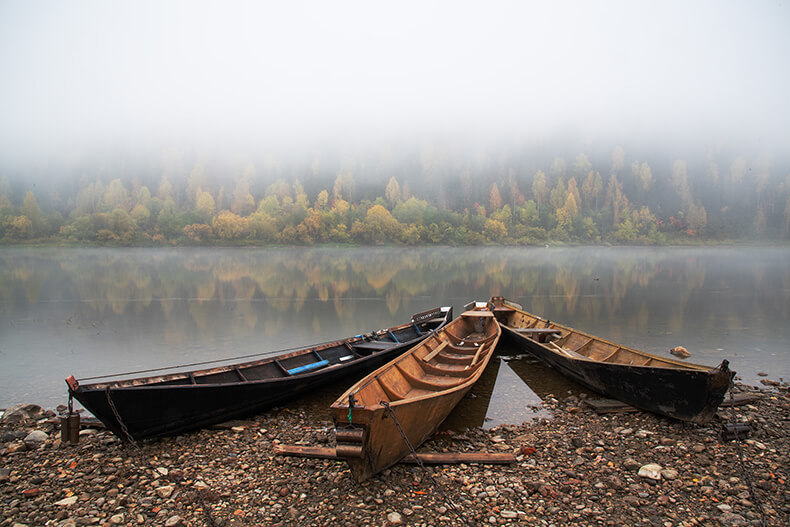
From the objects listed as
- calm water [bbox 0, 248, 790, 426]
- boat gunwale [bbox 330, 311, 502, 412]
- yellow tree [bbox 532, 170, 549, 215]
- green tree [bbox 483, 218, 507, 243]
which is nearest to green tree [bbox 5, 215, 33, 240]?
calm water [bbox 0, 248, 790, 426]

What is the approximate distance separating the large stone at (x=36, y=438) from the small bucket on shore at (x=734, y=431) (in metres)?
13.0

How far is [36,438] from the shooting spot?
8.53 m

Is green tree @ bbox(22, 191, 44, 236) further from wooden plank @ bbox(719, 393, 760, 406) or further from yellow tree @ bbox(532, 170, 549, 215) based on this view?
yellow tree @ bbox(532, 170, 549, 215)

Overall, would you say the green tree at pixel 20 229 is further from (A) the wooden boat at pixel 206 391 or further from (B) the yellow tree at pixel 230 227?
(A) the wooden boat at pixel 206 391

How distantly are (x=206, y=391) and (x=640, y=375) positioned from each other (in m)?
9.35

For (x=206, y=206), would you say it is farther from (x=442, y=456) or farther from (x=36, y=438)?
(x=442, y=456)

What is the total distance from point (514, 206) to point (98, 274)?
14699 centimetres

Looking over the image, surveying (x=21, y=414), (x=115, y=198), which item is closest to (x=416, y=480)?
(x=21, y=414)

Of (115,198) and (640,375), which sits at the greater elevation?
(115,198)

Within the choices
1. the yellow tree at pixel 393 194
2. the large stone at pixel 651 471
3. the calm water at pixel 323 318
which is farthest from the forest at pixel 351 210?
the large stone at pixel 651 471

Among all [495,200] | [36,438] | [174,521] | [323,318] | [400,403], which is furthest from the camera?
[495,200]

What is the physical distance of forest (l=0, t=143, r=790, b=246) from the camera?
399ft

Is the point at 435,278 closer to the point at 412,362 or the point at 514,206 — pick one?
the point at 412,362

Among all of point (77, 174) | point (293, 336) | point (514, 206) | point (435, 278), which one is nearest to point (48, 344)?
point (293, 336)
